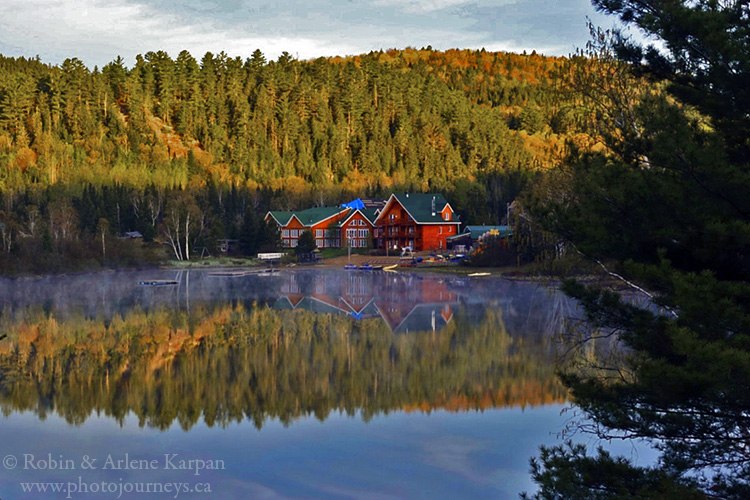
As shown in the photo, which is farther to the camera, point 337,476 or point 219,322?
point 219,322

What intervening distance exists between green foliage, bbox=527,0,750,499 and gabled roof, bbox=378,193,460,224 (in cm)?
7090

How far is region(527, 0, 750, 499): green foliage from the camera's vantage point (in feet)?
A: 25.8

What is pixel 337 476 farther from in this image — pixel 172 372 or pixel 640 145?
pixel 172 372

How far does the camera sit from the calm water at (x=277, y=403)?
39.7ft

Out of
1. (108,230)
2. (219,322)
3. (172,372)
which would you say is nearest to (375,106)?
(108,230)

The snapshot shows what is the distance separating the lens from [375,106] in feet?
505

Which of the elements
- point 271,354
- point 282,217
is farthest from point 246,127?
point 271,354

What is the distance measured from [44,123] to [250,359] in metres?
113

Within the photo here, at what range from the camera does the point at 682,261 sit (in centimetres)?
926

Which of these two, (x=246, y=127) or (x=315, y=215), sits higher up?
(x=246, y=127)

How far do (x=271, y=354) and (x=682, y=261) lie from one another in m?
15.2

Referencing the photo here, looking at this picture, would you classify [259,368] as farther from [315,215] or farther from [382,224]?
[315,215]

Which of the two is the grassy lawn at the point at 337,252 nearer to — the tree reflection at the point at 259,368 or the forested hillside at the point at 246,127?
the forested hillside at the point at 246,127

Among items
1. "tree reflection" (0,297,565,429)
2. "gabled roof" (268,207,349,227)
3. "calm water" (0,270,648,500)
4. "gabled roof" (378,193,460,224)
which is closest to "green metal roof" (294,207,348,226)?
"gabled roof" (268,207,349,227)
